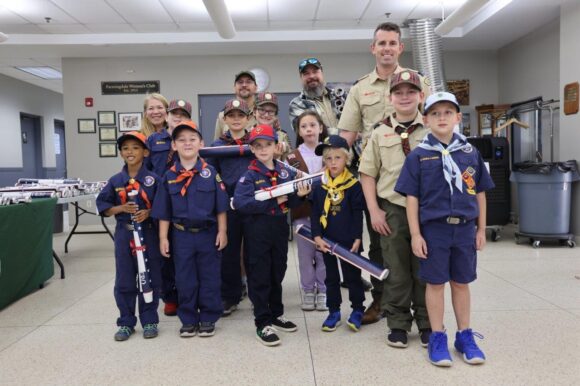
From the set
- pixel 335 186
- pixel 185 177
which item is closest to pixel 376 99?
pixel 335 186

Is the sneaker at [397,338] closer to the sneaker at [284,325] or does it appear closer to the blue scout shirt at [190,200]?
the sneaker at [284,325]

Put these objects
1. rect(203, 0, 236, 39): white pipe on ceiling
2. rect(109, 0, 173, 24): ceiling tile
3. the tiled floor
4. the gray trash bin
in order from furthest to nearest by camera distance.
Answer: rect(109, 0, 173, 24): ceiling tile
the gray trash bin
rect(203, 0, 236, 39): white pipe on ceiling
the tiled floor

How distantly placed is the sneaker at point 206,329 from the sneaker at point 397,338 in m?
0.96

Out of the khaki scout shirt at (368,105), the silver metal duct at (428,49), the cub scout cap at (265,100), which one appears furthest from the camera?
the silver metal duct at (428,49)

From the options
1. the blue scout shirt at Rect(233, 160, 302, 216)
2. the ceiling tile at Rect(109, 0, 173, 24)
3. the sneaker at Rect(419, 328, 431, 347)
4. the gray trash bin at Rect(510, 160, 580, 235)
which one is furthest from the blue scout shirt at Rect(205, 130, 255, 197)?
the gray trash bin at Rect(510, 160, 580, 235)

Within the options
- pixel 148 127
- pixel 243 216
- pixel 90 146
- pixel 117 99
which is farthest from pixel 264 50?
pixel 243 216

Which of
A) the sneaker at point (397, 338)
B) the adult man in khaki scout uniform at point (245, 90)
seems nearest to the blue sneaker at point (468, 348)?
the sneaker at point (397, 338)

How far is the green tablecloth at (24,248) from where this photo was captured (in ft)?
9.87

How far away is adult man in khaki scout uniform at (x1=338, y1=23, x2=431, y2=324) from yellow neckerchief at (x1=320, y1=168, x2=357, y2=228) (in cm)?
27

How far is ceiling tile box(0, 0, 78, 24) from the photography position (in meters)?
5.27

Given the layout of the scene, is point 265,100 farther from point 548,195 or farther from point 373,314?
point 548,195

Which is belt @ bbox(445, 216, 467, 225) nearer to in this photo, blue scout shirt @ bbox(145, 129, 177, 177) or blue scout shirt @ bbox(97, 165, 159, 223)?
blue scout shirt @ bbox(97, 165, 159, 223)

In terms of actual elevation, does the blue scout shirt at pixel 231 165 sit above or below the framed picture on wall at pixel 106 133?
below

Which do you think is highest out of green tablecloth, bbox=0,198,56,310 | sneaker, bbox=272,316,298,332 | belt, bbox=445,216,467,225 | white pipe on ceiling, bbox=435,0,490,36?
white pipe on ceiling, bbox=435,0,490,36
